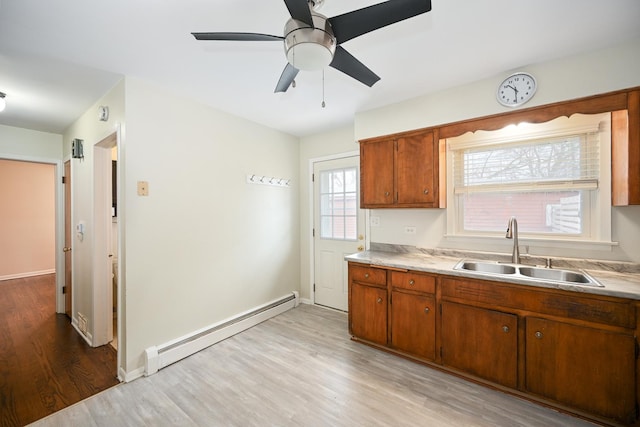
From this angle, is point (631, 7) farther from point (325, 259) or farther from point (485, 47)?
point (325, 259)

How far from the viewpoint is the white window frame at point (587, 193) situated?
6.53 ft

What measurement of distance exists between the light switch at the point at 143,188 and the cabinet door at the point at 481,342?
8.92 feet

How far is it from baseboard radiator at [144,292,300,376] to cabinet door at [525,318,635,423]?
2.62m

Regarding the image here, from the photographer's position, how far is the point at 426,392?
78.1 inches

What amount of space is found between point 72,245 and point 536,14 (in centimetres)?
492

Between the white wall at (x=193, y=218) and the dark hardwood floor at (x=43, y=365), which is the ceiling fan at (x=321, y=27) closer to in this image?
the white wall at (x=193, y=218)

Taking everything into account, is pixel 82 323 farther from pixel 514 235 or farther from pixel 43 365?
pixel 514 235

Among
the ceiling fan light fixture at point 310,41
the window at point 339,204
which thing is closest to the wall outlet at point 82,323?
the window at point 339,204

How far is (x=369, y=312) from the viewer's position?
2.62 meters

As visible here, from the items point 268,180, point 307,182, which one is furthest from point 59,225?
point 307,182

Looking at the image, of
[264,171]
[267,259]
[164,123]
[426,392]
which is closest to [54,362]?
[267,259]

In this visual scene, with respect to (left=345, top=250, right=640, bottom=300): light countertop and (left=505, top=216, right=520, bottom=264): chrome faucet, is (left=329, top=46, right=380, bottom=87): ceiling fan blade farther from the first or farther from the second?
(left=505, top=216, right=520, bottom=264): chrome faucet

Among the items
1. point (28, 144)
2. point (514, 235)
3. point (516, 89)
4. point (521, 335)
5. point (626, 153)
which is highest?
point (516, 89)

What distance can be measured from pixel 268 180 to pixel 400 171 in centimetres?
169
